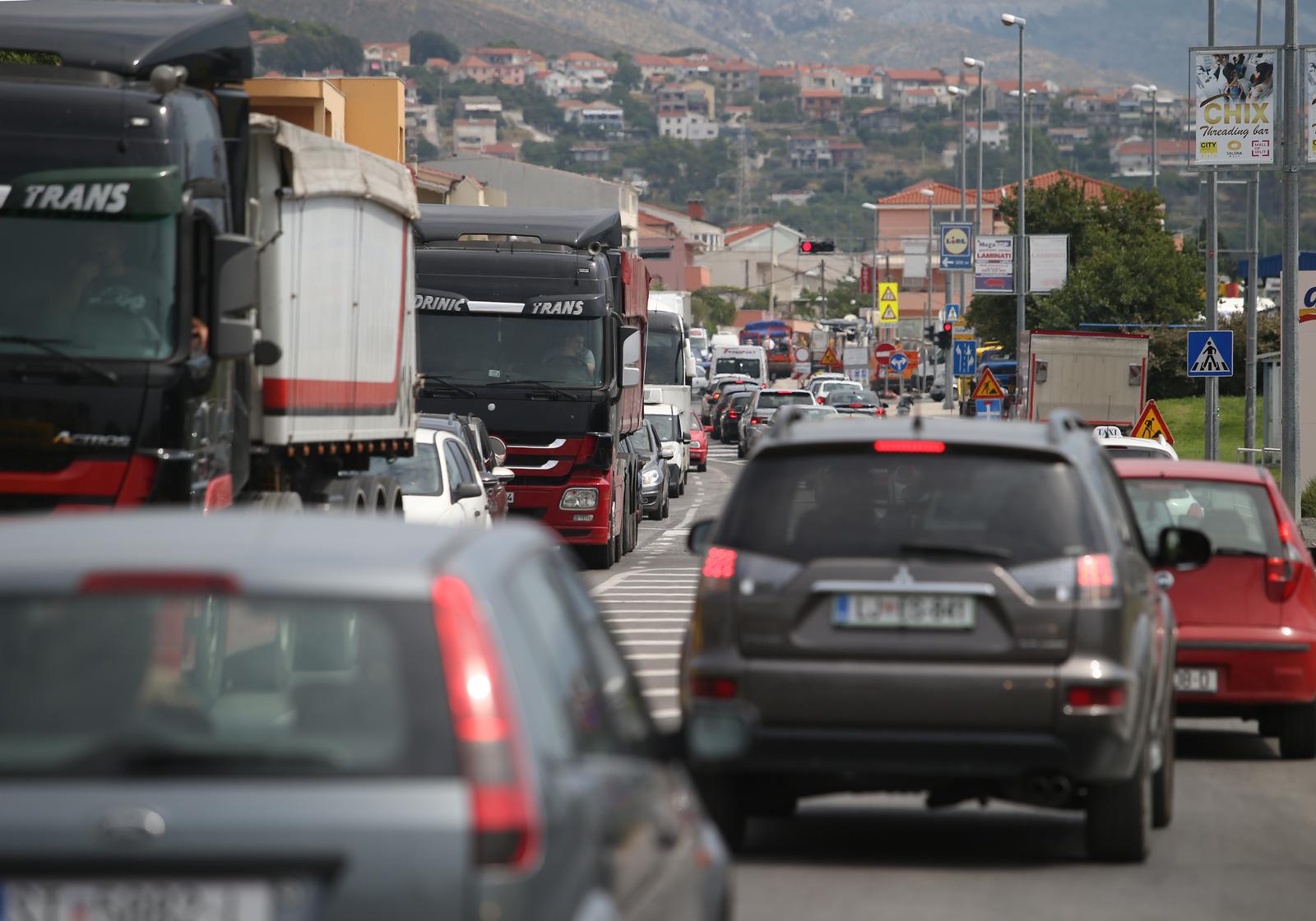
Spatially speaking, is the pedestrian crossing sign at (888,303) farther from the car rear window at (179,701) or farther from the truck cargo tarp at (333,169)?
the car rear window at (179,701)

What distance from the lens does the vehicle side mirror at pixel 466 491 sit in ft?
59.4

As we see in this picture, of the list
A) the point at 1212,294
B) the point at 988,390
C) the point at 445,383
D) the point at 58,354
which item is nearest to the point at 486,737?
the point at 58,354

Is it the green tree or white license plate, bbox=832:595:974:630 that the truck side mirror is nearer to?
white license plate, bbox=832:595:974:630

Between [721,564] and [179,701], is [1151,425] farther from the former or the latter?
[179,701]

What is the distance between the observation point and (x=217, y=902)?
367 centimetres

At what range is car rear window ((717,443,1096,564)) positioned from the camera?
8.05 m

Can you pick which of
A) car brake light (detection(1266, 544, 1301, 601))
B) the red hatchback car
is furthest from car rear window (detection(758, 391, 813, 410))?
car brake light (detection(1266, 544, 1301, 601))

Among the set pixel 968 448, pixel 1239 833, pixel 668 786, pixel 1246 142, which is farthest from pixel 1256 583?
pixel 1246 142

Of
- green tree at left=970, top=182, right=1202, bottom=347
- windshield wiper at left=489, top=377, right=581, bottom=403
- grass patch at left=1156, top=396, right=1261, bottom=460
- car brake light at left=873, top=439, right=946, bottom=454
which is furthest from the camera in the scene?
green tree at left=970, top=182, right=1202, bottom=347

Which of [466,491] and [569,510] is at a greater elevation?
[466,491]

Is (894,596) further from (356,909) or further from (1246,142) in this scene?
(1246,142)

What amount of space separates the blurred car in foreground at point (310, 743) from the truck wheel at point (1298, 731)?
26.4 ft

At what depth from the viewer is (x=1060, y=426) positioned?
28.0 ft

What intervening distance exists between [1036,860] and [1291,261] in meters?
22.2
